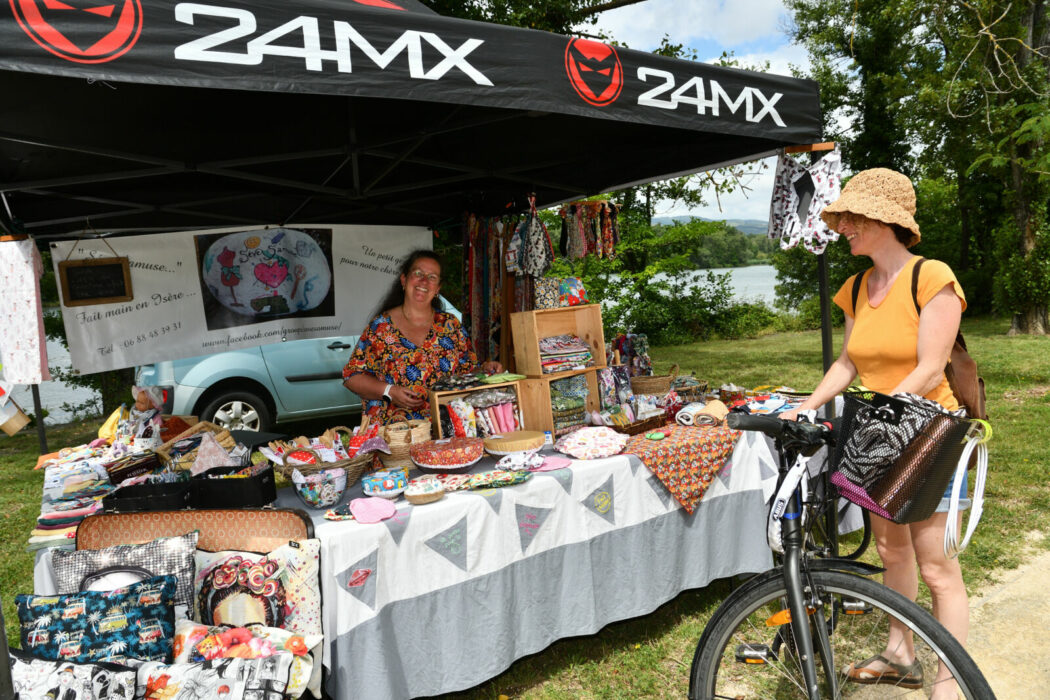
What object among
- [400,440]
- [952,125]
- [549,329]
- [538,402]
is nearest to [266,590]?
[400,440]

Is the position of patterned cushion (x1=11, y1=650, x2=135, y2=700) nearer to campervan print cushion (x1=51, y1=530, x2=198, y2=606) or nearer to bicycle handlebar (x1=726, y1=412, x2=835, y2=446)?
campervan print cushion (x1=51, y1=530, x2=198, y2=606)

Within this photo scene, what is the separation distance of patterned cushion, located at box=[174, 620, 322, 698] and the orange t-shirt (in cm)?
209

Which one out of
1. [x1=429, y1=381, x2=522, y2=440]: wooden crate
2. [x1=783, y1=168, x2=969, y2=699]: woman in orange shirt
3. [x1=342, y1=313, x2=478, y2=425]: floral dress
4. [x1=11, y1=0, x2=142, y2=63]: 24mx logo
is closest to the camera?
[x1=11, y1=0, x2=142, y2=63]: 24mx logo

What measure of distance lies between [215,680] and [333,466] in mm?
855

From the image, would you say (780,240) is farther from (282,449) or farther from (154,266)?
(154,266)

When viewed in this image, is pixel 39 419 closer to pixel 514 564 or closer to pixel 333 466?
pixel 333 466

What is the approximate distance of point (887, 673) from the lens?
7.48ft

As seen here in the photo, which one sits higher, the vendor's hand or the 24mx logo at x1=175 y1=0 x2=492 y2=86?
the 24mx logo at x1=175 y1=0 x2=492 y2=86

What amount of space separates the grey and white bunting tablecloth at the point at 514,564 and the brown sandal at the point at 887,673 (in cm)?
88

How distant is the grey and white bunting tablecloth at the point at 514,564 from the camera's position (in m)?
2.23

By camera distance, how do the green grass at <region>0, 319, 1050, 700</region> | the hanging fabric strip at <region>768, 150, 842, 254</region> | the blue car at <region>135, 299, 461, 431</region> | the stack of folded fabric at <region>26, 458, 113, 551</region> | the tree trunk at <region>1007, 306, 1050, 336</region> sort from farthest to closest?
the tree trunk at <region>1007, 306, 1050, 336</region>
the blue car at <region>135, 299, 461, 431</region>
the hanging fabric strip at <region>768, 150, 842, 254</region>
the green grass at <region>0, 319, 1050, 700</region>
the stack of folded fabric at <region>26, 458, 113, 551</region>

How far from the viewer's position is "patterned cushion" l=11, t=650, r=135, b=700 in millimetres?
1775

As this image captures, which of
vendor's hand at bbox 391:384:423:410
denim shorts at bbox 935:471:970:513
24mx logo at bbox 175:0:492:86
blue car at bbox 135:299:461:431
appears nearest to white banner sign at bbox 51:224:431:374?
blue car at bbox 135:299:461:431

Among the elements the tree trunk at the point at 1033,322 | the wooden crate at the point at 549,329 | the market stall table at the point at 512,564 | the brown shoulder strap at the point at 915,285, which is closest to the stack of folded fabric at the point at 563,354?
the wooden crate at the point at 549,329
